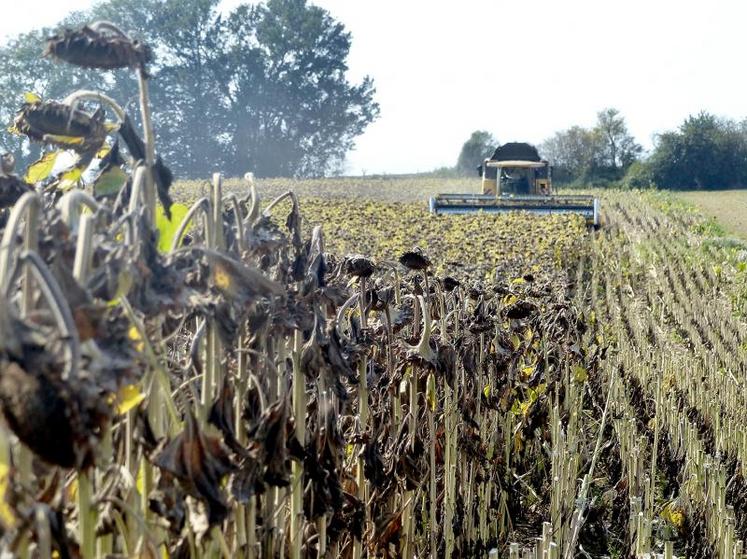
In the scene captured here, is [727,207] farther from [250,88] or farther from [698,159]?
[250,88]

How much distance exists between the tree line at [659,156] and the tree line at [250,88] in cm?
1116

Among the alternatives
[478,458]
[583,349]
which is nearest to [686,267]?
[583,349]

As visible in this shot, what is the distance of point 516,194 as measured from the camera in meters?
20.3

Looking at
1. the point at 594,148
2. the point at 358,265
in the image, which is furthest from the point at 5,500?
the point at 594,148

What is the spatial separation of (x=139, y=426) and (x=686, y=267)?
1242cm

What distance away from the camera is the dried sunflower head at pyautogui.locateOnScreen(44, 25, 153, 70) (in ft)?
4.07

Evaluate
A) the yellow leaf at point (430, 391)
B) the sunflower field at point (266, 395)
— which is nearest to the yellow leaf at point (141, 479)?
the sunflower field at point (266, 395)

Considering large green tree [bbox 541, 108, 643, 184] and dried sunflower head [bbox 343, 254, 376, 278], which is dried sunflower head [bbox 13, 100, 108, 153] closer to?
dried sunflower head [bbox 343, 254, 376, 278]

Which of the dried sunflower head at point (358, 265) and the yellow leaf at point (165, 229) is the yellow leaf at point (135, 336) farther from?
the dried sunflower head at point (358, 265)

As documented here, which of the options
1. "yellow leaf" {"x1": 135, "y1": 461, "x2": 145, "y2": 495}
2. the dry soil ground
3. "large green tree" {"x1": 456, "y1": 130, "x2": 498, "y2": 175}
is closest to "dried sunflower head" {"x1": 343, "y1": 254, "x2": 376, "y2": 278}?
"yellow leaf" {"x1": 135, "y1": 461, "x2": 145, "y2": 495}

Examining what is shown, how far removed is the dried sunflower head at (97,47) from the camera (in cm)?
124

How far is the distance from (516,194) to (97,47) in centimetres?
1949

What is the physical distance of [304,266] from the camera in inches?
67.1

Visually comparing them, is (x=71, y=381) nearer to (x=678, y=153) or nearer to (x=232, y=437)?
(x=232, y=437)
